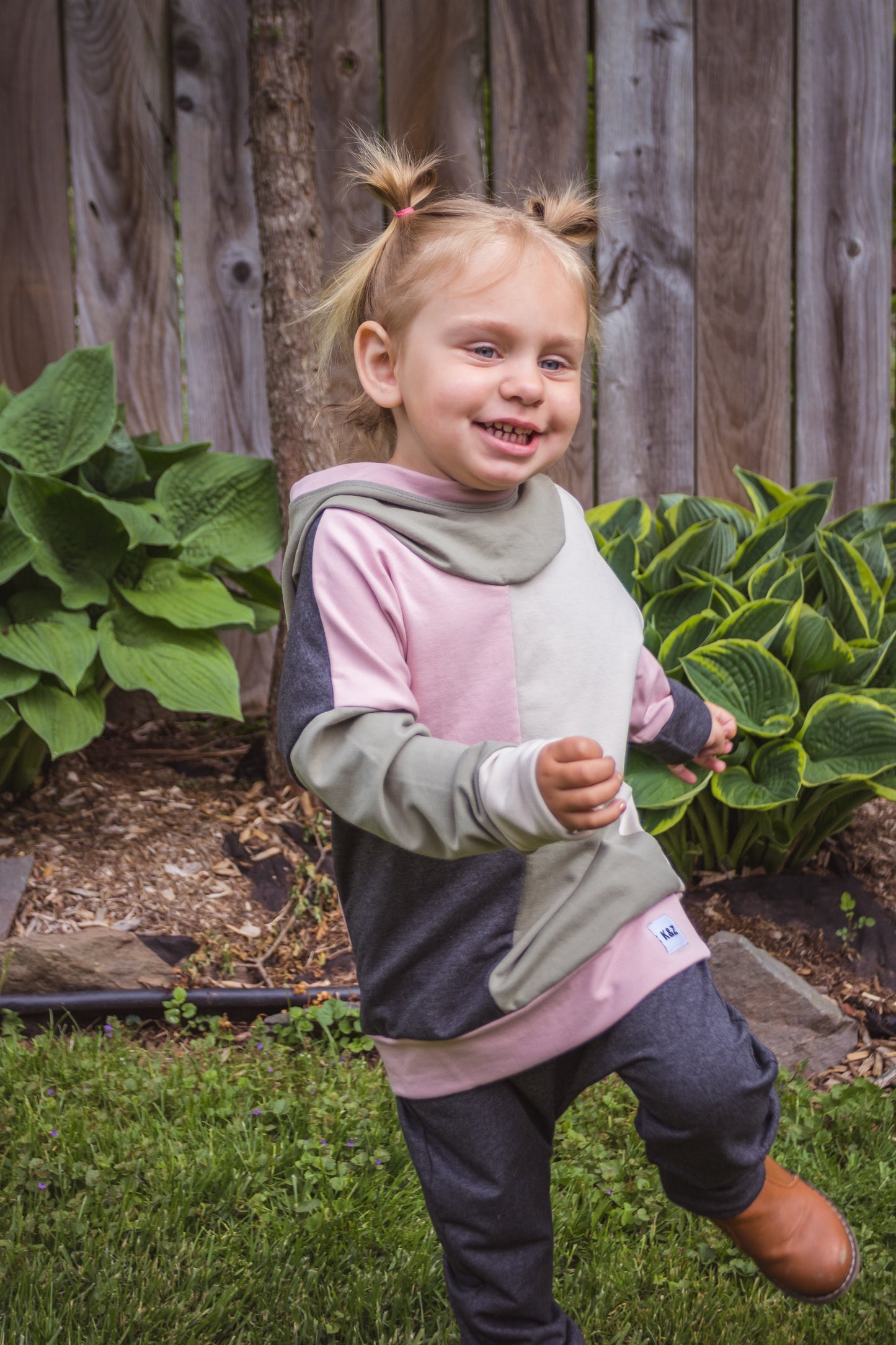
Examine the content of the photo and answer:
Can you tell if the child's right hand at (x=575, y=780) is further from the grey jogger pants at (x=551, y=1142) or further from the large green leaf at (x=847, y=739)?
the large green leaf at (x=847, y=739)

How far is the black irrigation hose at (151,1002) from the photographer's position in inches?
96.7

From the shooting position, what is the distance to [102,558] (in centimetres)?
307

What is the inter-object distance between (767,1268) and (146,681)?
79.3 inches

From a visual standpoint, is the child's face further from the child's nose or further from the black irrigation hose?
the black irrigation hose

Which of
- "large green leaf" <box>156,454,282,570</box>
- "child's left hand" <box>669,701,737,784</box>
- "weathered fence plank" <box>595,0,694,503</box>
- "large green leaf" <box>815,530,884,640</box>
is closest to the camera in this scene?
"child's left hand" <box>669,701,737,784</box>

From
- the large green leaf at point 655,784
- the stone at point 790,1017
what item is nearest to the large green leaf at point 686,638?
the large green leaf at point 655,784

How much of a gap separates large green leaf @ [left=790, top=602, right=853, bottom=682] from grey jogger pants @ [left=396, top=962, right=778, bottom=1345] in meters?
1.35

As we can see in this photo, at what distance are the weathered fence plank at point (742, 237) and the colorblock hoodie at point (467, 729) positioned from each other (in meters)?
2.60

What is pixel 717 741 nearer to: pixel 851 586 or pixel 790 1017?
pixel 790 1017

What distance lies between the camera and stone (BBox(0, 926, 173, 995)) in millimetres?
2547

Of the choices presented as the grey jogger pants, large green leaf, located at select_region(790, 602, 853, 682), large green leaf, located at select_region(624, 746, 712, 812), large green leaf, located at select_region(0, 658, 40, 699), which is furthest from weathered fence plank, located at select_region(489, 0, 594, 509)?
the grey jogger pants

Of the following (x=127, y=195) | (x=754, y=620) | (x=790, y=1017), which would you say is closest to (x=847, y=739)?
(x=754, y=620)

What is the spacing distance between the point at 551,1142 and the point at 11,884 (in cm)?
178

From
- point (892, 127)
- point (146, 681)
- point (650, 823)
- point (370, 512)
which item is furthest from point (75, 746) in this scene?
point (892, 127)
